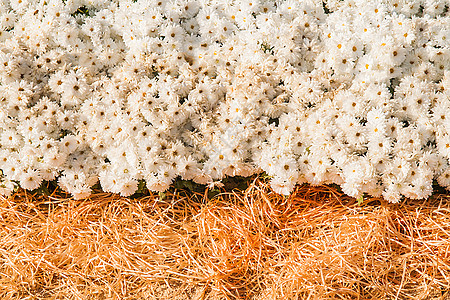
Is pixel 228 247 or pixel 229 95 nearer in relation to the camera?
pixel 228 247

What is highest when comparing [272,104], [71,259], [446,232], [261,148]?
[272,104]

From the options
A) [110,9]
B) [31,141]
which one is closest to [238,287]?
[31,141]

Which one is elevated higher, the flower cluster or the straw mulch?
the flower cluster

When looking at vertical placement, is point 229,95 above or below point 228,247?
above

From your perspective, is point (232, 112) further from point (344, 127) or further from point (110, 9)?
point (110, 9)

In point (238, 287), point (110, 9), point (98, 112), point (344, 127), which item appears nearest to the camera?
point (238, 287)
